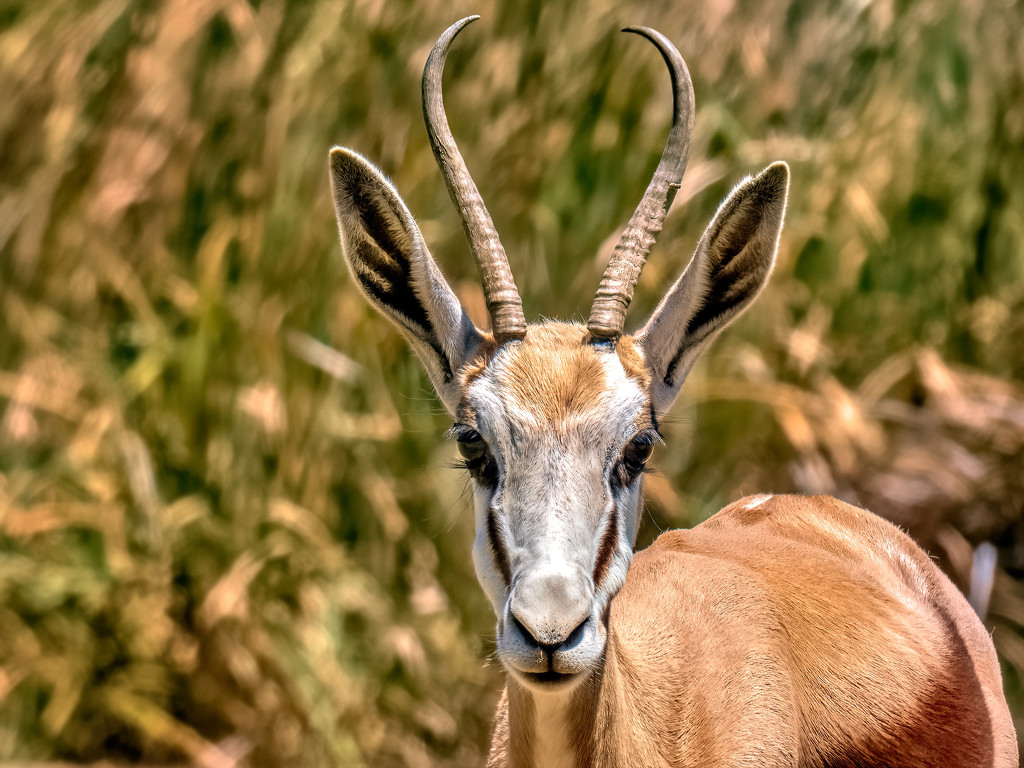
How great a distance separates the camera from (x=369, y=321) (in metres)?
6.84

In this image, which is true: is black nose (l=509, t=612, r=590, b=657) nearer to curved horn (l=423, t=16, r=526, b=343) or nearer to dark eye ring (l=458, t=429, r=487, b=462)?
dark eye ring (l=458, t=429, r=487, b=462)

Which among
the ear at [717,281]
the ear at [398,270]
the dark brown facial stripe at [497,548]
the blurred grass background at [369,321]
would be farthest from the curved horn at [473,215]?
the blurred grass background at [369,321]

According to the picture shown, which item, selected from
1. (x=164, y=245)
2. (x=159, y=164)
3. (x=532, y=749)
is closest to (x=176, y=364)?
(x=164, y=245)

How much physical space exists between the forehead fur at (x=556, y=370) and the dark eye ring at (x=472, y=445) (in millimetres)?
167

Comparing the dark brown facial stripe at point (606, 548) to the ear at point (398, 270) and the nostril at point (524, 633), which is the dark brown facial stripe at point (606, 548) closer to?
the nostril at point (524, 633)

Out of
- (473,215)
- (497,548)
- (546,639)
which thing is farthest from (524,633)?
(473,215)

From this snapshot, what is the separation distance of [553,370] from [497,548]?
0.58 m

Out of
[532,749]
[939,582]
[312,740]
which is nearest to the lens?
[532,749]

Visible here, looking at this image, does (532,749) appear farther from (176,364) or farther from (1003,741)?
(176,364)

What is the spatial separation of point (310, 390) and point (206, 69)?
224 centimetres

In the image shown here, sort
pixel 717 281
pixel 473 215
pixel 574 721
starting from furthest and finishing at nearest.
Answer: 1. pixel 717 281
2. pixel 473 215
3. pixel 574 721

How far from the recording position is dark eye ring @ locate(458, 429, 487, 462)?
3.53m

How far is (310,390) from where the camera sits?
680cm

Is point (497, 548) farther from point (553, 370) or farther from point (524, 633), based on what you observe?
point (553, 370)
